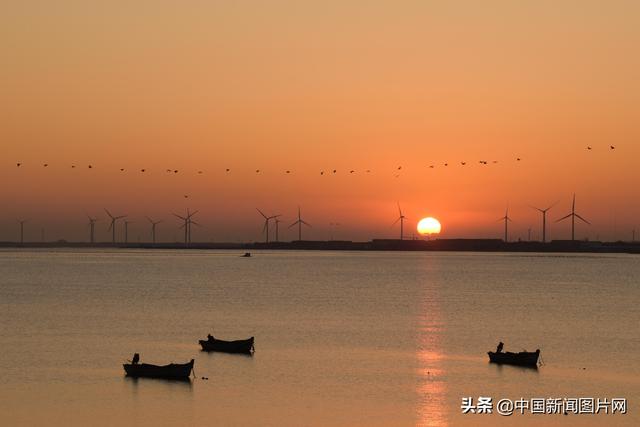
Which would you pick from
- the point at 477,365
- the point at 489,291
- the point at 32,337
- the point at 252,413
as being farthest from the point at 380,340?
the point at 489,291

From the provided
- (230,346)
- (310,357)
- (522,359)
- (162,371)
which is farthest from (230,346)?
(522,359)

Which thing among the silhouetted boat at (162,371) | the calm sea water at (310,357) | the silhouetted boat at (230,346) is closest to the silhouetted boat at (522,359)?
the calm sea water at (310,357)

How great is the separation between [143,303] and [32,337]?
36671mm

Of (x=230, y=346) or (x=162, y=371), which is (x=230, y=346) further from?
(x=162, y=371)

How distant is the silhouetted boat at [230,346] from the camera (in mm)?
64125

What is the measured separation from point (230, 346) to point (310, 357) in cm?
517

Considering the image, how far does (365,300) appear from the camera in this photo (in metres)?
119

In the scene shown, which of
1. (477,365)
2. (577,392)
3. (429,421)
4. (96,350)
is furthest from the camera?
(96,350)

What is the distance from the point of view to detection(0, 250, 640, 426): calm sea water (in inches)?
1759

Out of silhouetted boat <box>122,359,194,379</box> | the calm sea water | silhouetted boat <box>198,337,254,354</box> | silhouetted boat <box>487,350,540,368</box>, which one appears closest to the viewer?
the calm sea water

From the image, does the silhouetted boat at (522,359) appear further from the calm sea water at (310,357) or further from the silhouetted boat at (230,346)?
the silhouetted boat at (230,346)

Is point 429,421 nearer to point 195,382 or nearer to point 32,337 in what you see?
point 195,382

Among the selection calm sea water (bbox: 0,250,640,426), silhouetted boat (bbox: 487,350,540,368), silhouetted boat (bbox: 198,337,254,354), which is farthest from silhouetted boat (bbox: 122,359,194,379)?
silhouetted boat (bbox: 487,350,540,368)

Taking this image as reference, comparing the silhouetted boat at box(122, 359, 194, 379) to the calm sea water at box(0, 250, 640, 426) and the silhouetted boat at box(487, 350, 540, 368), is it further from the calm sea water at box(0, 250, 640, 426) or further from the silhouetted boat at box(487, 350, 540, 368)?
the silhouetted boat at box(487, 350, 540, 368)
